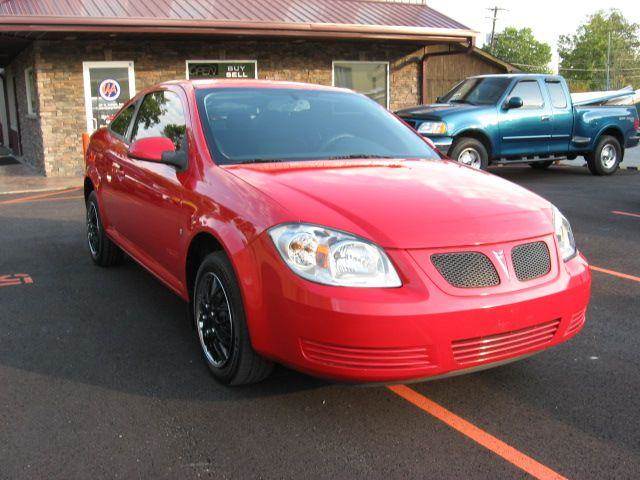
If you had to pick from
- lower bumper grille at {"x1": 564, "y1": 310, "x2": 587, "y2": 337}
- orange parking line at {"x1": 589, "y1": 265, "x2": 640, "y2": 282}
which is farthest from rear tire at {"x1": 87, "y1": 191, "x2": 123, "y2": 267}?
orange parking line at {"x1": 589, "y1": 265, "x2": 640, "y2": 282}

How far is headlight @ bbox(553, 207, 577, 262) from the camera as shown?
11.1ft

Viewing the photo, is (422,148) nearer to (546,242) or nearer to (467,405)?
(546,242)

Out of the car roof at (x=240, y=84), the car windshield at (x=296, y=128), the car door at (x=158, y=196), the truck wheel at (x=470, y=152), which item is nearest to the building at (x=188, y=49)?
the truck wheel at (x=470, y=152)

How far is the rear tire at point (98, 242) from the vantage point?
5971 millimetres

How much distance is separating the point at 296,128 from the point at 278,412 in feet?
6.02

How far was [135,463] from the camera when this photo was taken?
2.83 metres

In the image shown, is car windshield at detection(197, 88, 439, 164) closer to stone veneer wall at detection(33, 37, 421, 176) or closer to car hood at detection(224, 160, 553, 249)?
car hood at detection(224, 160, 553, 249)

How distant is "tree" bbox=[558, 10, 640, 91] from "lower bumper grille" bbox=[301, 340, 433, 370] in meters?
96.1

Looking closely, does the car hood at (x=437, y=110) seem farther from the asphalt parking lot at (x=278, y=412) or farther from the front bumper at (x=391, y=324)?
the front bumper at (x=391, y=324)

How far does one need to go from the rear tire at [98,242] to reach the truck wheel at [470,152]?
659 cm

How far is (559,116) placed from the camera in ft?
41.2

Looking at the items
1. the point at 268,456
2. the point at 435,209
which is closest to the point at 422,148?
the point at 435,209

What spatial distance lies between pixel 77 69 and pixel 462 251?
43.9 feet

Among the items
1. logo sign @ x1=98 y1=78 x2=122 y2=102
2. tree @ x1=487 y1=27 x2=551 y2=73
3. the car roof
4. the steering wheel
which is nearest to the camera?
the steering wheel
